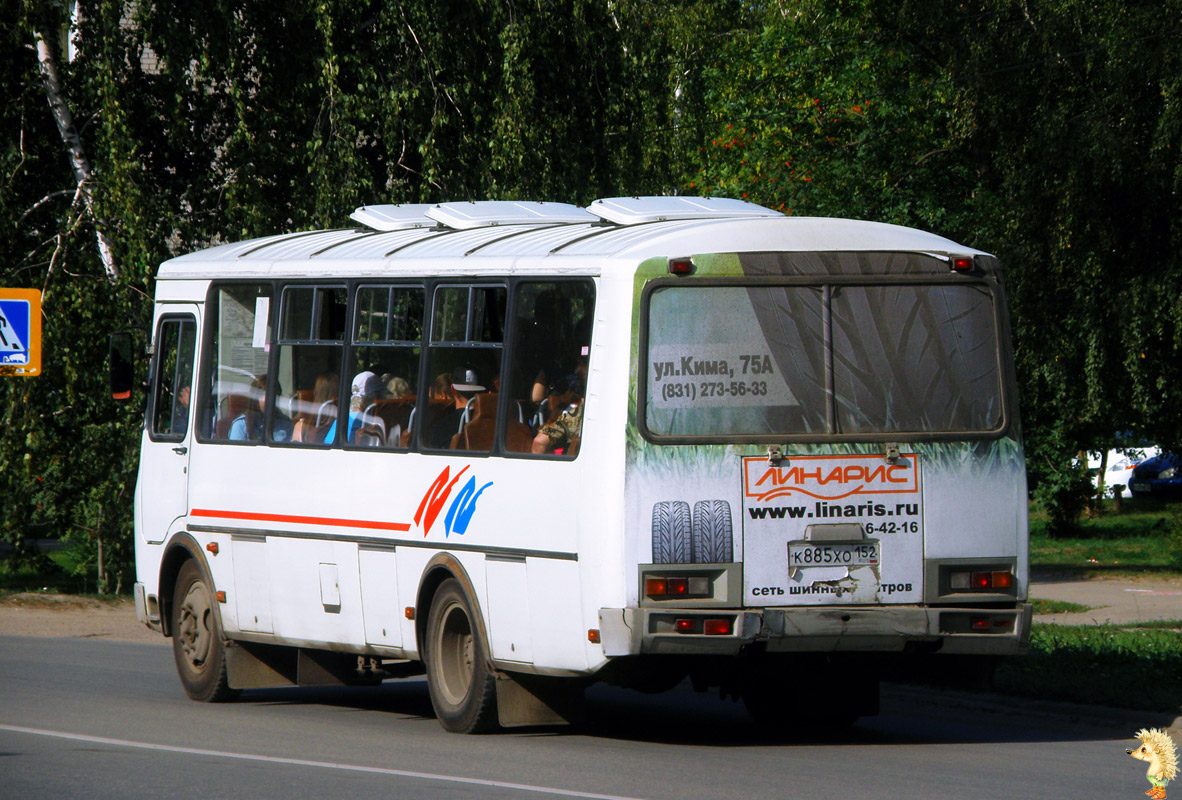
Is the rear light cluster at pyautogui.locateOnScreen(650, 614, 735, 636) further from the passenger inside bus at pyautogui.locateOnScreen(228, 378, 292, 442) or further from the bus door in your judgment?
the bus door

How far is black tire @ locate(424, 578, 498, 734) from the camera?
10.5 m

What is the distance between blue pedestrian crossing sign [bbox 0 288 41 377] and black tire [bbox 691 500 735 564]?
32.7 ft

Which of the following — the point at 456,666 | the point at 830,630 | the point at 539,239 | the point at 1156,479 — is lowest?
the point at 456,666

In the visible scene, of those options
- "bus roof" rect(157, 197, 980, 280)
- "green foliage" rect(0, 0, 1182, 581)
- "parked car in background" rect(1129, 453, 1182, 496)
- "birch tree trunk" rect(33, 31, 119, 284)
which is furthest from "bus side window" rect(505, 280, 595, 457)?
"parked car in background" rect(1129, 453, 1182, 496)

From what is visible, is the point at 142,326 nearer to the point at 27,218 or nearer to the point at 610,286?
the point at 27,218

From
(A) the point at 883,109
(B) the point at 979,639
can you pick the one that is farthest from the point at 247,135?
(A) the point at 883,109

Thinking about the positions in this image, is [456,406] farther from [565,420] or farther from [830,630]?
[830,630]

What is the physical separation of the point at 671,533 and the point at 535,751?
4.79 ft

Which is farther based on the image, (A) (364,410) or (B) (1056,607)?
(B) (1056,607)

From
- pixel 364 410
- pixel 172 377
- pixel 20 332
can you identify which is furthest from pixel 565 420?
pixel 20 332

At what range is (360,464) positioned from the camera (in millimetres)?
11391

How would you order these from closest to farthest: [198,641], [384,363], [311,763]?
1. [311,763]
2. [384,363]
3. [198,641]

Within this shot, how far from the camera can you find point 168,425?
13562 millimetres

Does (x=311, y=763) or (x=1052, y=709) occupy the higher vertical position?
(x=1052, y=709)
